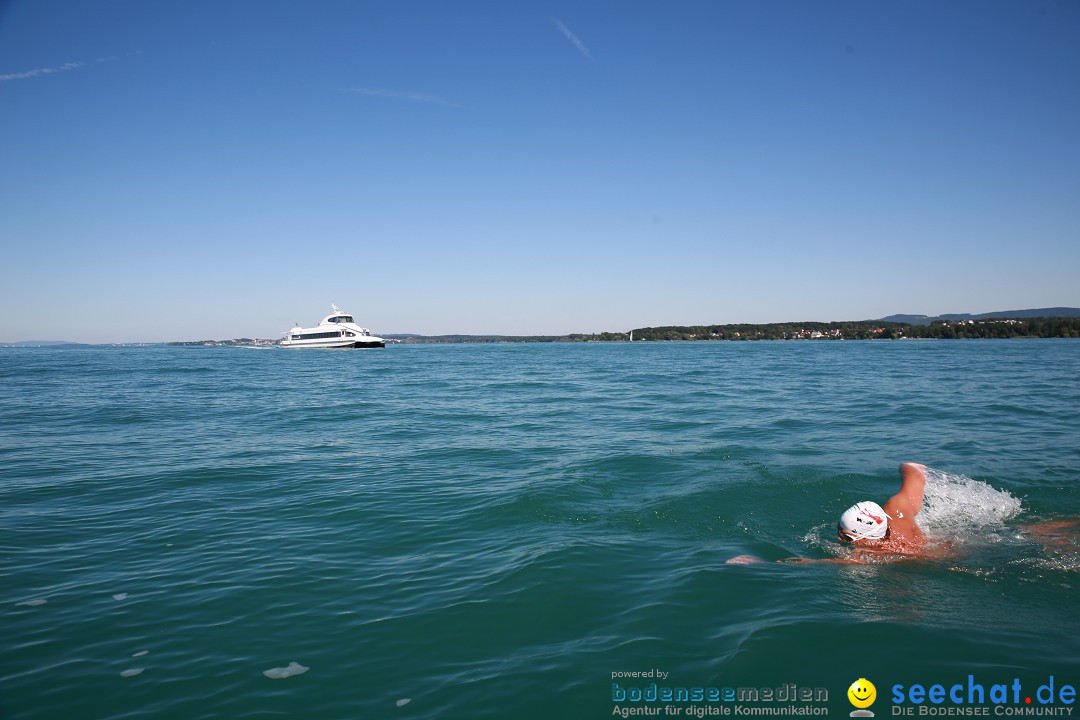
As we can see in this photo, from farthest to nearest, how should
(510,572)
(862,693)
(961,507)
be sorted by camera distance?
1. (961,507)
2. (510,572)
3. (862,693)

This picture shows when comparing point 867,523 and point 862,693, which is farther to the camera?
point 867,523

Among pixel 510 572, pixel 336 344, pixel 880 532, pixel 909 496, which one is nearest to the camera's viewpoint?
pixel 510 572

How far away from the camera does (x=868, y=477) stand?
1145 centimetres

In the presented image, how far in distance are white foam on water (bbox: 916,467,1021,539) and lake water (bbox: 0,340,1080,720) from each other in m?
0.07

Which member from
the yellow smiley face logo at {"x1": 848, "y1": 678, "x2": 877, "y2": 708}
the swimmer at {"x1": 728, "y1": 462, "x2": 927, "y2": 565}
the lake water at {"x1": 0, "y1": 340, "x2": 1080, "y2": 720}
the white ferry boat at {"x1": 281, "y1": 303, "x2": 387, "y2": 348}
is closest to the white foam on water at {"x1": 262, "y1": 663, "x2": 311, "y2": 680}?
the lake water at {"x1": 0, "y1": 340, "x2": 1080, "y2": 720}

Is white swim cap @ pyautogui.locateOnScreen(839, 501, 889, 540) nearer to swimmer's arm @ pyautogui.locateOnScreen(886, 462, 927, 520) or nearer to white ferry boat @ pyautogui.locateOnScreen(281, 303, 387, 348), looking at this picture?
swimmer's arm @ pyautogui.locateOnScreen(886, 462, 927, 520)

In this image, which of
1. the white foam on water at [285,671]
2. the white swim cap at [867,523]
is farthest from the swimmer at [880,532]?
the white foam on water at [285,671]

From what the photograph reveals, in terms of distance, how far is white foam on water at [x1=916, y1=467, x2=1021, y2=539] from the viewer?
867cm

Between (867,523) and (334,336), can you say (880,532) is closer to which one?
(867,523)

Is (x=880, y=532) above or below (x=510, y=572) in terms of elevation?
above

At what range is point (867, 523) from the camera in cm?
762

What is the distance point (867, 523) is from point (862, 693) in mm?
3426

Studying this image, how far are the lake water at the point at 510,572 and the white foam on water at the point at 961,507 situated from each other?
67mm

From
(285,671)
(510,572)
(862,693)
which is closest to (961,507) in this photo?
(862,693)
